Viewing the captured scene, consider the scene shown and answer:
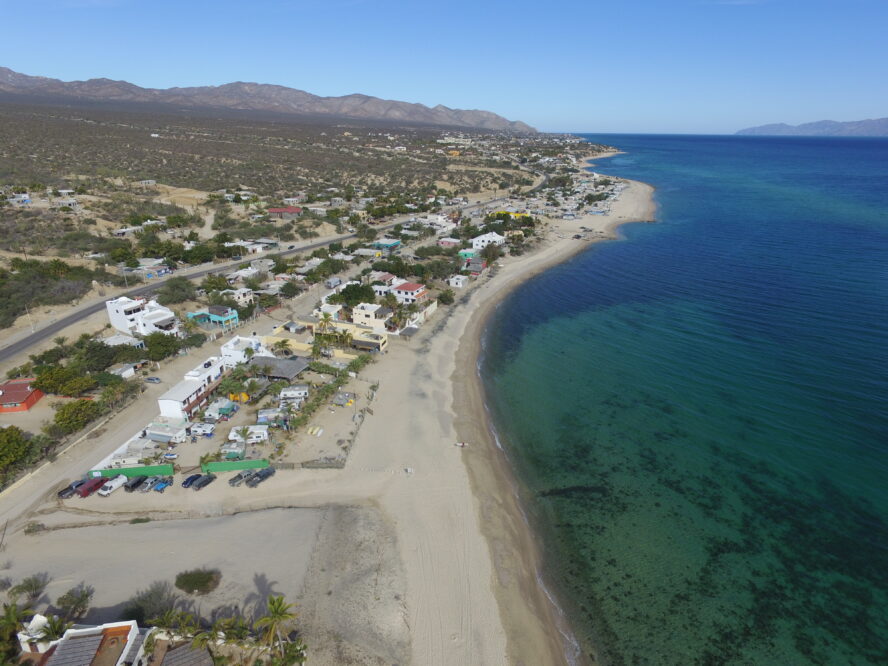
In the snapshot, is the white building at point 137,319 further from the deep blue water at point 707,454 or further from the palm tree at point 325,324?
the deep blue water at point 707,454

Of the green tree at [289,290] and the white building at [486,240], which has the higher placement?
the white building at [486,240]

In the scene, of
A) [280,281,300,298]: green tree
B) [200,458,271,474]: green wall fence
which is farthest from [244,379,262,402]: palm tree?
[280,281,300,298]: green tree

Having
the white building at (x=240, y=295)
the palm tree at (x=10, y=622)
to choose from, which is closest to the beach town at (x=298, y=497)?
the palm tree at (x=10, y=622)

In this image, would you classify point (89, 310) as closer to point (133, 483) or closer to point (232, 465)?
point (133, 483)

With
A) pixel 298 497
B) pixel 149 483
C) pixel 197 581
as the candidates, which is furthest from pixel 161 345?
pixel 197 581

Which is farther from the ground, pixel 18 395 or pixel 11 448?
pixel 11 448
